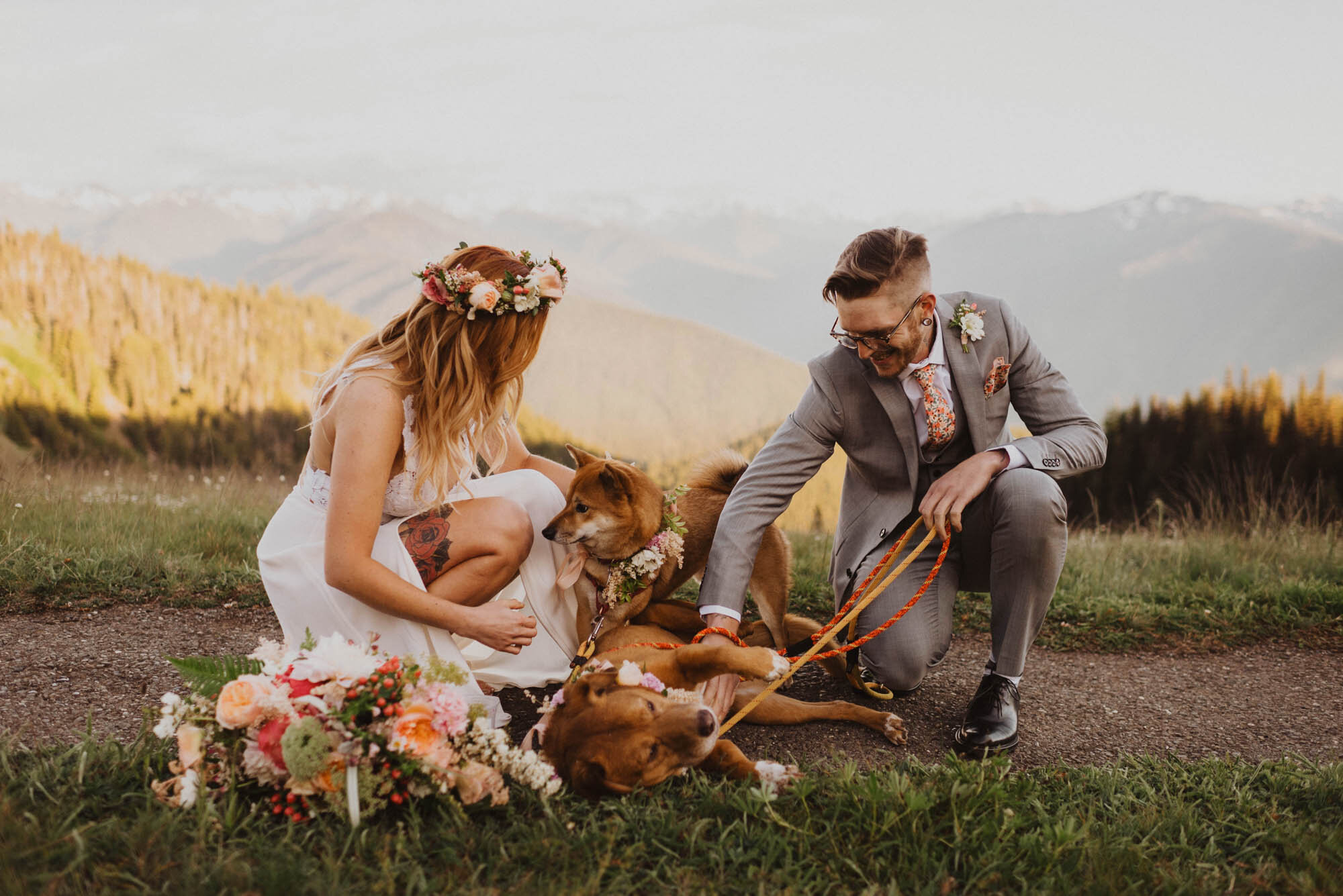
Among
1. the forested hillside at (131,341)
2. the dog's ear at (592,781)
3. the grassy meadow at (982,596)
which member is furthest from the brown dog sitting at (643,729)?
Answer: the forested hillside at (131,341)

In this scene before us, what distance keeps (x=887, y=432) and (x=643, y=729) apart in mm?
1788

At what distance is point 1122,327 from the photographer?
215 ft

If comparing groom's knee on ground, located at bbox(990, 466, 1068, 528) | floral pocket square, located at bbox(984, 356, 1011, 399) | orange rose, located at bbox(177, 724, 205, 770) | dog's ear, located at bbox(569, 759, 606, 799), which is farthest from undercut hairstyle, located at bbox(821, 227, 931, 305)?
orange rose, located at bbox(177, 724, 205, 770)

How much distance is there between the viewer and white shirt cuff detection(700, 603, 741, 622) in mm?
3359

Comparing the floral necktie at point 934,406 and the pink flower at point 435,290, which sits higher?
the pink flower at point 435,290

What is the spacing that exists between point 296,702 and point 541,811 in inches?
31.2

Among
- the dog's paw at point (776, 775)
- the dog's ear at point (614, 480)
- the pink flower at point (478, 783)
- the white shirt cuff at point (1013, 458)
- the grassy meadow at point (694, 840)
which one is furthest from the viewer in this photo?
the dog's ear at point (614, 480)

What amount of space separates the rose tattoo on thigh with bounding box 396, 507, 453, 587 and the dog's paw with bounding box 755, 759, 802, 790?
145 centimetres

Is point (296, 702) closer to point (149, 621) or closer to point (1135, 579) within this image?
point (149, 621)

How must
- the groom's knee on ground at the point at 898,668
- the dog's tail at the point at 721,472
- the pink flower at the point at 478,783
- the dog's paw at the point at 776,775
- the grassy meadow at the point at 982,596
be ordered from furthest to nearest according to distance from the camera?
the grassy meadow at the point at 982,596, the dog's tail at the point at 721,472, the groom's knee on ground at the point at 898,668, the dog's paw at the point at 776,775, the pink flower at the point at 478,783

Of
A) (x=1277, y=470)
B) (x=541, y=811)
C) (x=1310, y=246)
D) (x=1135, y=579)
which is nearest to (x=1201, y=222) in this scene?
(x=1310, y=246)

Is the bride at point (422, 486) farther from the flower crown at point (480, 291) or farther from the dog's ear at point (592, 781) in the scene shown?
the dog's ear at point (592, 781)

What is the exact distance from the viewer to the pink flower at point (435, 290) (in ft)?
9.82

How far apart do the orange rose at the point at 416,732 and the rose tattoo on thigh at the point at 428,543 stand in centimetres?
98
